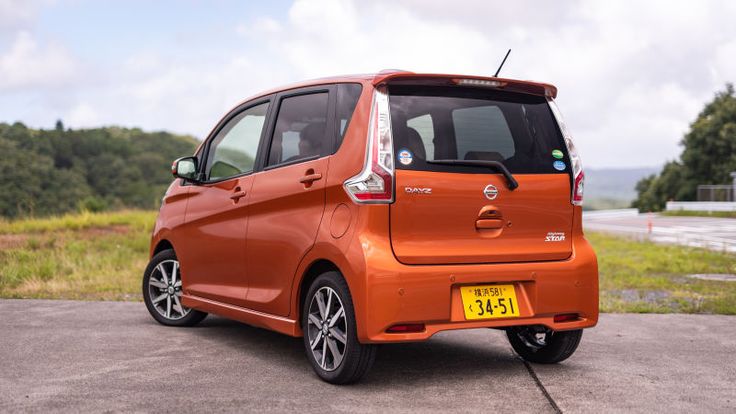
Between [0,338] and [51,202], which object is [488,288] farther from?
[51,202]

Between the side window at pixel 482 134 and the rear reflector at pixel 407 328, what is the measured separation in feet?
3.46

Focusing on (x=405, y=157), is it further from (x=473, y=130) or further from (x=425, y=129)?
(x=473, y=130)

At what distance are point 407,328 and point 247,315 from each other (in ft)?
5.44

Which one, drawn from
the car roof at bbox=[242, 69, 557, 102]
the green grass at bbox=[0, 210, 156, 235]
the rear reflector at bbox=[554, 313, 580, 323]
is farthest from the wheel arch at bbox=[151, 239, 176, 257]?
the green grass at bbox=[0, 210, 156, 235]

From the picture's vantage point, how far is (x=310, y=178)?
541cm

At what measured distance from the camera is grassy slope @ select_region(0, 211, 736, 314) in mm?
10125

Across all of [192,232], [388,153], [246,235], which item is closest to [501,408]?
[388,153]

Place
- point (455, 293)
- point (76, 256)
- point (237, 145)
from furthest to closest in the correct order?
point (76, 256), point (237, 145), point (455, 293)

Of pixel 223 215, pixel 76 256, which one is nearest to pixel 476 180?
pixel 223 215

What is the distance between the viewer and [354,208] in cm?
500

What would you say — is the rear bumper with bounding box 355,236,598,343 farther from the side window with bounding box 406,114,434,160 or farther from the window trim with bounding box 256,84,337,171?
the window trim with bounding box 256,84,337,171

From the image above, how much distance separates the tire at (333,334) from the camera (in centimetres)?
501

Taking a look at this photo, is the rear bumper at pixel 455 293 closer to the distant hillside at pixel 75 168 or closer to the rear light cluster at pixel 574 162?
the rear light cluster at pixel 574 162

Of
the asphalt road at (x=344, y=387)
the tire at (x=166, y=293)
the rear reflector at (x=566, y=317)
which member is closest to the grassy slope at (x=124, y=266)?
the asphalt road at (x=344, y=387)
